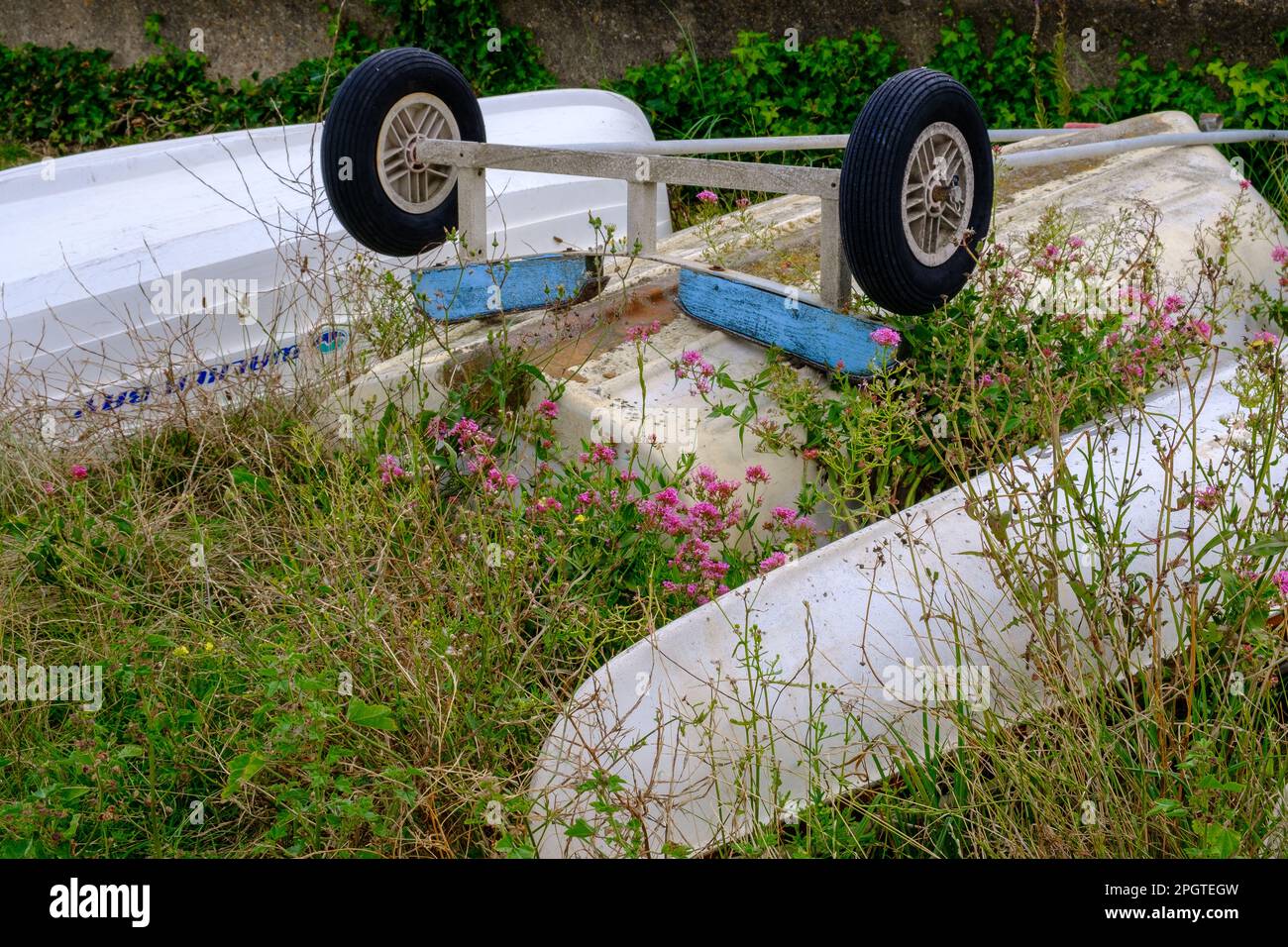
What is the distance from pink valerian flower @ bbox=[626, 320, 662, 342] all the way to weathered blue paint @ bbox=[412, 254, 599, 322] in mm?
246

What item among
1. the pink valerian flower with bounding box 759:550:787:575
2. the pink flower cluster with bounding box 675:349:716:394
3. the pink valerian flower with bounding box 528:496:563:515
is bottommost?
the pink valerian flower with bounding box 759:550:787:575

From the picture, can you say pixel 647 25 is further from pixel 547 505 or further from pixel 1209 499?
pixel 1209 499

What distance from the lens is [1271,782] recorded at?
7.52 feet

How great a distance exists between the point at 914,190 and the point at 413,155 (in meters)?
1.63

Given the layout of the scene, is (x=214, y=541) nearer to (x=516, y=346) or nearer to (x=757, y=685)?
(x=516, y=346)

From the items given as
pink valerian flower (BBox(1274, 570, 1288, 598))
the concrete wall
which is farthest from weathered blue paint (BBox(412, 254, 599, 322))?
the concrete wall

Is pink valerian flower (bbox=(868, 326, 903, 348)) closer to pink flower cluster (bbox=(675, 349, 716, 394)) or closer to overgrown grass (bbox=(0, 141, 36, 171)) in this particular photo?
pink flower cluster (bbox=(675, 349, 716, 394))

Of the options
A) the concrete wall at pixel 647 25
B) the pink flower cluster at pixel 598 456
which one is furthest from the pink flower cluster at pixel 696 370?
the concrete wall at pixel 647 25

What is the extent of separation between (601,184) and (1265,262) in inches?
105

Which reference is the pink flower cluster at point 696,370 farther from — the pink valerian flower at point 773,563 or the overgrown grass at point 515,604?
the pink valerian flower at point 773,563

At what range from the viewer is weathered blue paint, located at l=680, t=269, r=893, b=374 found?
3525mm

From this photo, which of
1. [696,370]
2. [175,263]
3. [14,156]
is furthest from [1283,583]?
[14,156]

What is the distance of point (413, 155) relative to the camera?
4184 millimetres

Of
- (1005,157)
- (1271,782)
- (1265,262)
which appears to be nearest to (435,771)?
(1271,782)
